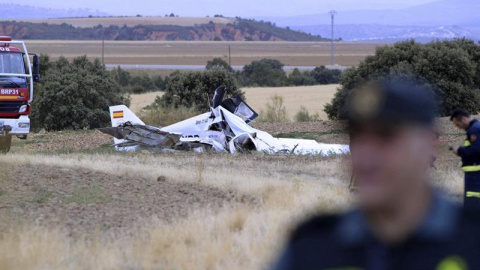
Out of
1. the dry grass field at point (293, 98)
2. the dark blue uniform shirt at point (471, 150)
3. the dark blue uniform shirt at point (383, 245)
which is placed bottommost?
the dry grass field at point (293, 98)

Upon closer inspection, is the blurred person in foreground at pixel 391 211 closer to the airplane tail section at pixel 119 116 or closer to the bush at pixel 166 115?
the airplane tail section at pixel 119 116

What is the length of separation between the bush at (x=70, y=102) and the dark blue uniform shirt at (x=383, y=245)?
32229mm

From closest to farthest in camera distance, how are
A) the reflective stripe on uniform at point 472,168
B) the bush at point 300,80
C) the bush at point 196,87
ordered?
the reflective stripe on uniform at point 472,168
the bush at point 196,87
the bush at point 300,80

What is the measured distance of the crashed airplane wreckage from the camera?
2394 cm

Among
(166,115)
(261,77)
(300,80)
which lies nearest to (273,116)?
(166,115)

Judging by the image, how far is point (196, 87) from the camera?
39.8 metres

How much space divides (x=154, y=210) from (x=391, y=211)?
30.2 ft

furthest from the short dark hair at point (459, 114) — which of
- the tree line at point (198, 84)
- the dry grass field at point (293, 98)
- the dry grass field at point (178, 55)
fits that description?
the dry grass field at point (178, 55)

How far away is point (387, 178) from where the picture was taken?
1896mm

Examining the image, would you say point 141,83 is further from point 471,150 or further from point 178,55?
point 178,55

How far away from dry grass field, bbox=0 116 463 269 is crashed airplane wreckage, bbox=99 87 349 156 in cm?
436

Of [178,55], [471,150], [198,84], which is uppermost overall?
[178,55]

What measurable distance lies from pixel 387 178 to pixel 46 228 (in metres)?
7.55

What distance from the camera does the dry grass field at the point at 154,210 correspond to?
7371 millimetres
